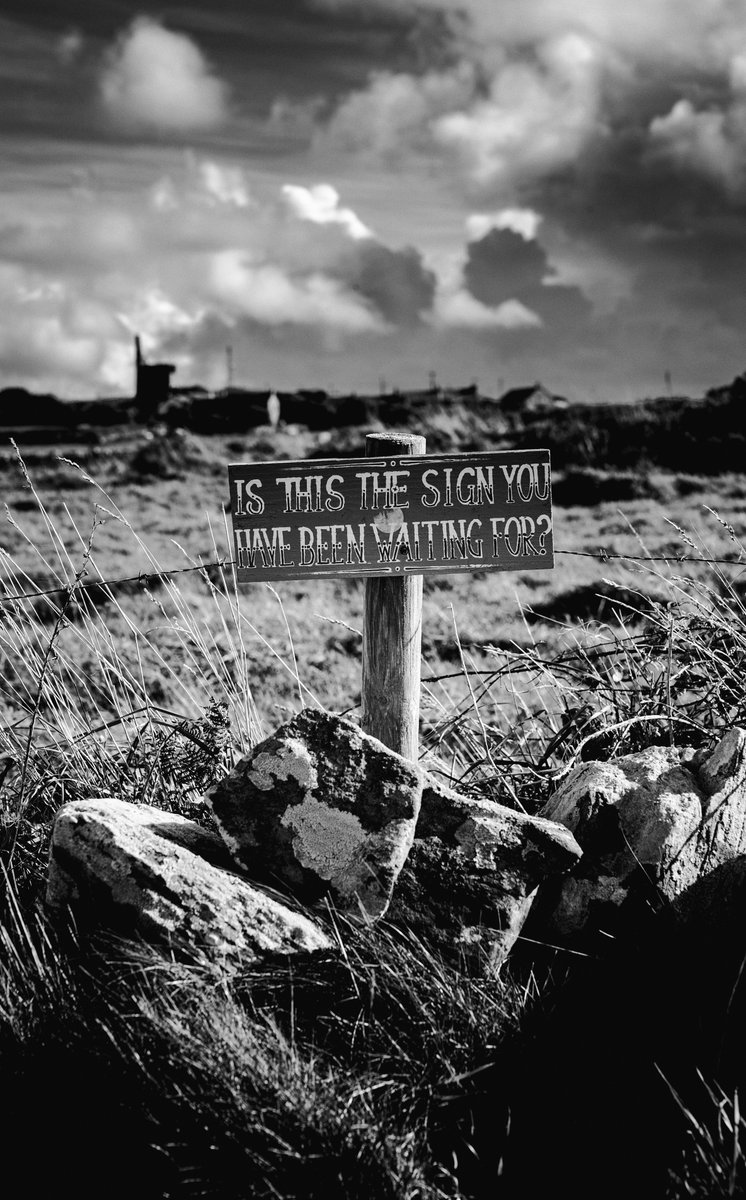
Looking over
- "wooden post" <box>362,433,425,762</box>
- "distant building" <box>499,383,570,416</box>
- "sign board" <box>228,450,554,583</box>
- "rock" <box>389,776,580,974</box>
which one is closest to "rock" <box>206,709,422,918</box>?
"rock" <box>389,776,580,974</box>

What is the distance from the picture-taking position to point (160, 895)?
7.77 feet

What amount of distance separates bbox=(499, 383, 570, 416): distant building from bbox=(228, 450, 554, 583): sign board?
953 inches

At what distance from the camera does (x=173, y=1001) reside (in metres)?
2.18

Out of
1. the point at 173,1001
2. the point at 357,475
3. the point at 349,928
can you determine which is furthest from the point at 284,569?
the point at 173,1001

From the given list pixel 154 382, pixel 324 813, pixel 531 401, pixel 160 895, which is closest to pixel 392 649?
pixel 324 813

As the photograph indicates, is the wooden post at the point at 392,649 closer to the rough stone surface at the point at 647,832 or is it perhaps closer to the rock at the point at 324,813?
the rock at the point at 324,813

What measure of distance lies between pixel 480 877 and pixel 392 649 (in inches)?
32.8

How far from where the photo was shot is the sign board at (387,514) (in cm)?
301

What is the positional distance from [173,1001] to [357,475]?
154 centimetres

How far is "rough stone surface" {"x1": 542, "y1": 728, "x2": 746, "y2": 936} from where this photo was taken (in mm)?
2561

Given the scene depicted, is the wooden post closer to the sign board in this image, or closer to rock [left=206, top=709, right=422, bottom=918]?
the sign board

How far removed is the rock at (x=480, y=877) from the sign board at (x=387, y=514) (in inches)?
32.2

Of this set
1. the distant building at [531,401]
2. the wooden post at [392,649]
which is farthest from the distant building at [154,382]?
the wooden post at [392,649]

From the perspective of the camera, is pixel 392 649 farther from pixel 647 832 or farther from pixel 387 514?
pixel 647 832
